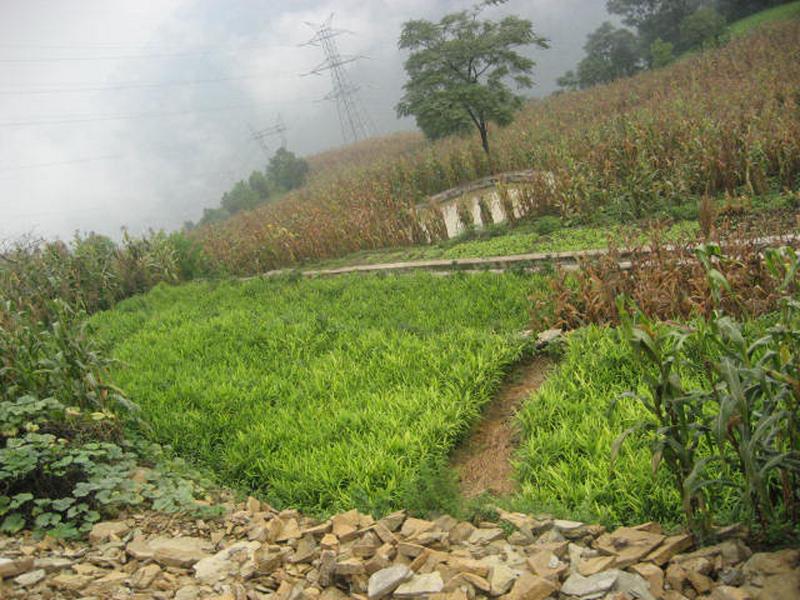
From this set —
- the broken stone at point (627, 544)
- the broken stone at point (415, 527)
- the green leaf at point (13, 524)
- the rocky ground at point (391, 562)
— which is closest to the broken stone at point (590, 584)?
the rocky ground at point (391, 562)

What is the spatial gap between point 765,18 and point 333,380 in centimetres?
3522

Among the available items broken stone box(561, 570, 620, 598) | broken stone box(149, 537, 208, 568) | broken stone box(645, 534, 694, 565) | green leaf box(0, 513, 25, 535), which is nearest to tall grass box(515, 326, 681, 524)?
broken stone box(645, 534, 694, 565)

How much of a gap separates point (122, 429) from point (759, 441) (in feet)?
13.9

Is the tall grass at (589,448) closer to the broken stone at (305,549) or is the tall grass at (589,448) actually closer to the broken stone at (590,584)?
the broken stone at (590,584)

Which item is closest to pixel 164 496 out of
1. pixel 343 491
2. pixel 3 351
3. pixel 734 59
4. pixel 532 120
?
pixel 343 491

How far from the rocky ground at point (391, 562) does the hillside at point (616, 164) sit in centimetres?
730

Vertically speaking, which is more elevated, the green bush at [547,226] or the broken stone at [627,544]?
the green bush at [547,226]

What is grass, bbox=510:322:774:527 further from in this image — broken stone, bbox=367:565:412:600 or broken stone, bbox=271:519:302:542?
broken stone, bbox=271:519:302:542

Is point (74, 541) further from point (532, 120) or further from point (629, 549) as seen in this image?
point (532, 120)

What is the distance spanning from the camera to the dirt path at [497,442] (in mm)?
3648

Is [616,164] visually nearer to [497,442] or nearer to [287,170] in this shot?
[497,442]

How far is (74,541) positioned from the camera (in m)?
3.12

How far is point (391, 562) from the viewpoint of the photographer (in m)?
2.64

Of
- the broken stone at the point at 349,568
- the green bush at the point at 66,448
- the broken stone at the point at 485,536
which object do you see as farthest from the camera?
the green bush at the point at 66,448
